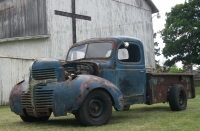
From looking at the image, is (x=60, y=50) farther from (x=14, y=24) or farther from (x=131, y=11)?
(x=131, y=11)

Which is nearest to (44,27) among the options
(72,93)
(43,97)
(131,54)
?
(131,54)

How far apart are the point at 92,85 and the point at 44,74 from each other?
1048 millimetres

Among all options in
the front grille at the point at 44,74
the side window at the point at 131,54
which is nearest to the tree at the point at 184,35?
the side window at the point at 131,54

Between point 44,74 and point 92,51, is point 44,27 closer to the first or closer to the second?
point 92,51

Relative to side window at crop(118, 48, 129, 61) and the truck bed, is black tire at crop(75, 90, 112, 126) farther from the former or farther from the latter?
the truck bed

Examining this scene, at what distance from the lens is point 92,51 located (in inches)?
323

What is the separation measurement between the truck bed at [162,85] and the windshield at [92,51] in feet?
5.00

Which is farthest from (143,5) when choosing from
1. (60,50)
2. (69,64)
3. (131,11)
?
(69,64)

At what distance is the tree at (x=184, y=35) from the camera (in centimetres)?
2580

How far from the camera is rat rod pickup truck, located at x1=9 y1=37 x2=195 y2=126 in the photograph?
21.4ft

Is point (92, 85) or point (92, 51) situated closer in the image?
point (92, 85)

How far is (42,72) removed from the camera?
6801mm

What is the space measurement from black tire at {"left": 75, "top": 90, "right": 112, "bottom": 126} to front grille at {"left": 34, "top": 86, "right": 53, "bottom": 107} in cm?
62

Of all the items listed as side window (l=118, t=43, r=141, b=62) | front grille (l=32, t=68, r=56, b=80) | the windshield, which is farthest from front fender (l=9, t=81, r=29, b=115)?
side window (l=118, t=43, r=141, b=62)
